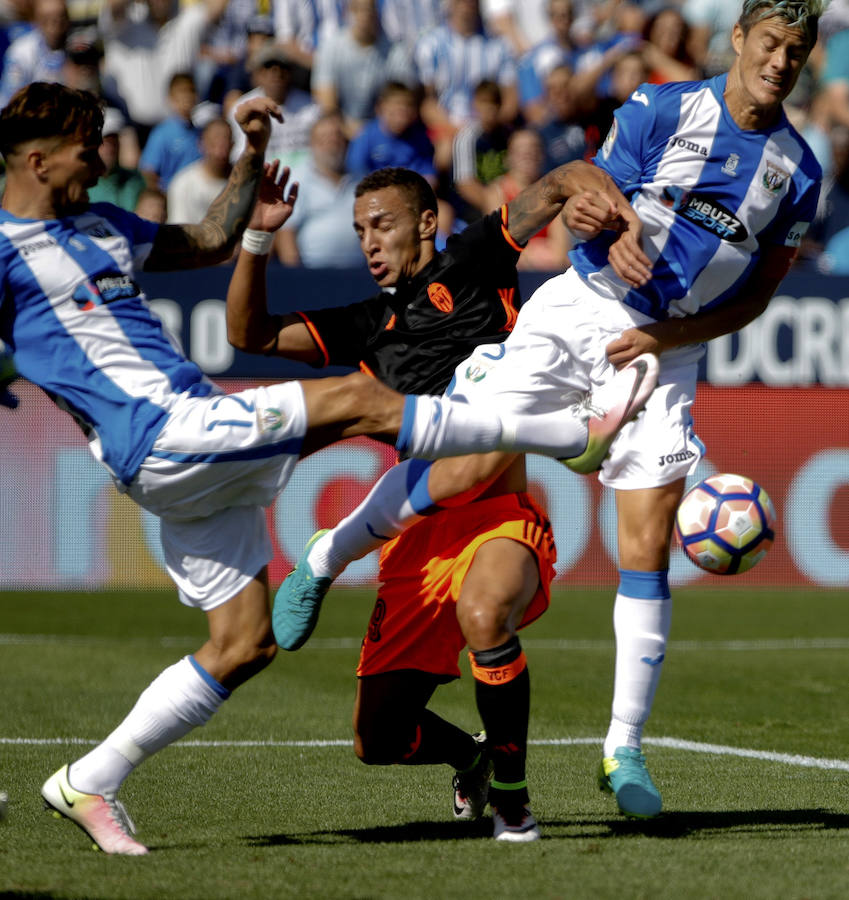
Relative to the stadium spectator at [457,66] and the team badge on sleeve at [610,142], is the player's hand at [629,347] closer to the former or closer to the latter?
the team badge on sleeve at [610,142]

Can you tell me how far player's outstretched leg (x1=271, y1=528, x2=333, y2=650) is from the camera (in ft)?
16.3

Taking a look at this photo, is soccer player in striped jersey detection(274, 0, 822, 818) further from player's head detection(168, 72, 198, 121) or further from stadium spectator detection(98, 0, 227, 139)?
stadium spectator detection(98, 0, 227, 139)

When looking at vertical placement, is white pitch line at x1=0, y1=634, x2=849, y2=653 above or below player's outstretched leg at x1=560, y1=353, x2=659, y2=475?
below

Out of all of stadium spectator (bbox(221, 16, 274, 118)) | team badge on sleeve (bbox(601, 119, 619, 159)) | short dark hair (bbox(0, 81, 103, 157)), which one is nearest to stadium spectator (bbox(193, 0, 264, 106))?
stadium spectator (bbox(221, 16, 274, 118))

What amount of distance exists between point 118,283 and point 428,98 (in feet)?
37.9

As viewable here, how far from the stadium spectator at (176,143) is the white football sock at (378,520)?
952 centimetres

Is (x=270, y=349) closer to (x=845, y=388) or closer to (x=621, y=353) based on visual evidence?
(x=621, y=353)

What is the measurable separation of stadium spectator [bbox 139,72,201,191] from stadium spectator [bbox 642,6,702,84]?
4574mm

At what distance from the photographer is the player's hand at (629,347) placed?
16.3 feet

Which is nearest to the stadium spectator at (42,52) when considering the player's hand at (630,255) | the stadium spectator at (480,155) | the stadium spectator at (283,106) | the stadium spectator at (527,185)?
the stadium spectator at (283,106)

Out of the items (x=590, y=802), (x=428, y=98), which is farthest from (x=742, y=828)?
(x=428, y=98)

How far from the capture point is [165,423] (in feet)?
13.8

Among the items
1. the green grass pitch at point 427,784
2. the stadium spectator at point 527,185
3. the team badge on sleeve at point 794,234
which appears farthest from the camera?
the stadium spectator at point 527,185

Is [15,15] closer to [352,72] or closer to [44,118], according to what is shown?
[352,72]
